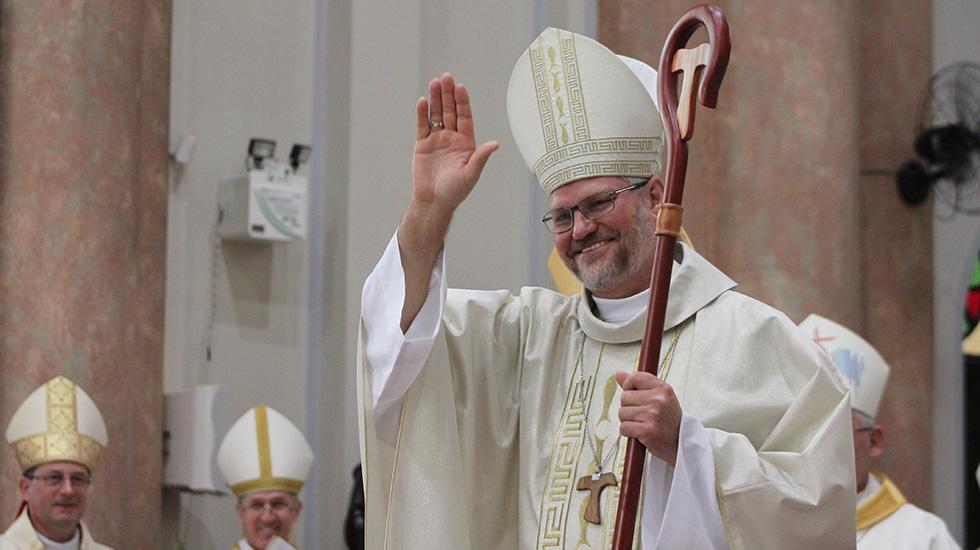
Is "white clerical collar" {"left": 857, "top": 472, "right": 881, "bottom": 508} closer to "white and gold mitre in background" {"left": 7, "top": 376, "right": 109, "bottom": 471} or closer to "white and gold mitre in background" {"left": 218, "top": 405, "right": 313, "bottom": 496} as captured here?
"white and gold mitre in background" {"left": 218, "top": 405, "right": 313, "bottom": 496}

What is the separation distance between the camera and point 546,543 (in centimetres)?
355

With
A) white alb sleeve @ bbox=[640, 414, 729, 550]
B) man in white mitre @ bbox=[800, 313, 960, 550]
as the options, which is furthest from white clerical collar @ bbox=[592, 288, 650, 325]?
man in white mitre @ bbox=[800, 313, 960, 550]

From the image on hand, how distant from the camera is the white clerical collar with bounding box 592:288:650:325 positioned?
367 cm

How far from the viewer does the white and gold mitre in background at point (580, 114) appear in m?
3.70

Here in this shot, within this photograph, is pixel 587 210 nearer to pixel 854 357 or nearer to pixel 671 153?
pixel 671 153

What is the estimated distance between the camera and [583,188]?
365 cm

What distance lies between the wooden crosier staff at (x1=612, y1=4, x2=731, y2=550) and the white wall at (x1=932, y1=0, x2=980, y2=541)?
17.6 ft

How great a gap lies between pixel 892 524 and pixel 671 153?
3.18 m

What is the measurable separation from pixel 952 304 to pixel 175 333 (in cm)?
392

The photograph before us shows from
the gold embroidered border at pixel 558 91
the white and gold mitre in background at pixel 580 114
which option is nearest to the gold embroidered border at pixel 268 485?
the white and gold mitre in background at pixel 580 114

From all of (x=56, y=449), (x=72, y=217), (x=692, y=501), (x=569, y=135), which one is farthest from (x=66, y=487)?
(x=692, y=501)

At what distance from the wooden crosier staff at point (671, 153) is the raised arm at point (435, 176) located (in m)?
0.37

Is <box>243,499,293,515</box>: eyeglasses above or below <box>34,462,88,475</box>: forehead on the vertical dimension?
below

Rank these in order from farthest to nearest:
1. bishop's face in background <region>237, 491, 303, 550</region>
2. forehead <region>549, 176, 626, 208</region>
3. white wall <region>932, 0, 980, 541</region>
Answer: white wall <region>932, 0, 980, 541</region>, bishop's face in background <region>237, 491, 303, 550</region>, forehead <region>549, 176, 626, 208</region>
